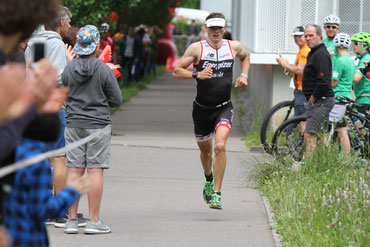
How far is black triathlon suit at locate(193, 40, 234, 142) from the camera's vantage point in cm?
840

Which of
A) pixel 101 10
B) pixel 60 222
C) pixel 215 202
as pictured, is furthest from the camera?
pixel 101 10

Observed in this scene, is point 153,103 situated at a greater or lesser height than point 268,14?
lesser

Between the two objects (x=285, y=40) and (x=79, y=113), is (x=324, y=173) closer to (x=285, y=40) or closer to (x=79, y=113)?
(x=79, y=113)

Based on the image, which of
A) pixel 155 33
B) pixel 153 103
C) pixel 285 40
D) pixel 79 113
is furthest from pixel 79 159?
pixel 155 33

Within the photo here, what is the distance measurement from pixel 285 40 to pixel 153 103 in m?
7.94

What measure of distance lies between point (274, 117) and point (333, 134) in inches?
98.9

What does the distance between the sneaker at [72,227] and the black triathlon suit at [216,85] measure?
1.89m

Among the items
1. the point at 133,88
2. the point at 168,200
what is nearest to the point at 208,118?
the point at 168,200

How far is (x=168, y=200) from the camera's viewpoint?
29.2 ft

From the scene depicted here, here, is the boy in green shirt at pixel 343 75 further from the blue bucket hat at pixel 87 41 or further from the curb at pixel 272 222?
the blue bucket hat at pixel 87 41

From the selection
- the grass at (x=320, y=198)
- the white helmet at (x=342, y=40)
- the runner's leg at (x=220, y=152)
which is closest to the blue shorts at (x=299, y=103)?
the white helmet at (x=342, y=40)

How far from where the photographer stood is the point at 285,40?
15.4 meters

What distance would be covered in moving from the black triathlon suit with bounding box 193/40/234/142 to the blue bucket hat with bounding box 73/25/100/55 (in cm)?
169

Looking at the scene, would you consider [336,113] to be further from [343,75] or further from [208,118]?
[208,118]
